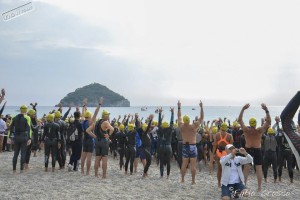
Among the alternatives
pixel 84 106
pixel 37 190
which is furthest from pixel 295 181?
pixel 37 190

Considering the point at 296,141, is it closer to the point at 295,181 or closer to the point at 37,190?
the point at 37,190

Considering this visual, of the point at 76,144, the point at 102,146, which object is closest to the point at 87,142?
the point at 76,144

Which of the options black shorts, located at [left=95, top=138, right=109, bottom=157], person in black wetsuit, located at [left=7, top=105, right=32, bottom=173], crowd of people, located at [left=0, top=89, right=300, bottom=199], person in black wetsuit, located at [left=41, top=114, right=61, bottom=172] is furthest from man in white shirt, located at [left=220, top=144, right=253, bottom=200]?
person in black wetsuit, located at [left=7, top=105, right=32, bottom=173]

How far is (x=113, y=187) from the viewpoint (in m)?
9.46

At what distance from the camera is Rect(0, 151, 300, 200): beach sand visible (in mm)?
8289

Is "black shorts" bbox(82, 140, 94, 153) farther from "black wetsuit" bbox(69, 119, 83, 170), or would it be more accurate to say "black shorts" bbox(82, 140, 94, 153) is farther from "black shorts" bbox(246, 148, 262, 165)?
"black shorts" bbox(246, 148, 262, 165)

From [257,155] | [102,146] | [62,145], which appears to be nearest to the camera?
[257,155]

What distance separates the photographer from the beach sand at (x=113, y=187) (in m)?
8.29

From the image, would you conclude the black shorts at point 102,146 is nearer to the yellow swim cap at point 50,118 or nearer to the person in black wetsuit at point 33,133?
the yellow swim cap at point 50,118

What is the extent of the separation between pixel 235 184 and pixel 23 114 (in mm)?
7372

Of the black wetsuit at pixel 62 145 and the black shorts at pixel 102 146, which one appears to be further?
the black wetsuit at pixel 62 145

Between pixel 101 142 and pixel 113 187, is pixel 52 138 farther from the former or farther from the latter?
pixel 113 187

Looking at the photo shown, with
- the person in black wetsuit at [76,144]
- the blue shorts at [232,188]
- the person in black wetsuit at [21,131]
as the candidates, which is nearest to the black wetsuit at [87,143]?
the person in black wetsuit at [76,144]

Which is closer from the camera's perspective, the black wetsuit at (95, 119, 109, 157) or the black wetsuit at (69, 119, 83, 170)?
the black wetsuit at (95, 119, 109, 157)
